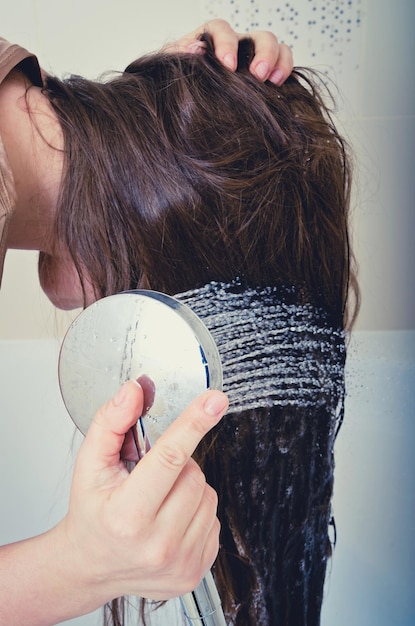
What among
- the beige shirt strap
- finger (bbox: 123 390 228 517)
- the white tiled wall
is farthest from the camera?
the white tiled wall

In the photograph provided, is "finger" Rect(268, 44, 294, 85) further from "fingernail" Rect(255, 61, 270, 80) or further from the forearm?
the forearm

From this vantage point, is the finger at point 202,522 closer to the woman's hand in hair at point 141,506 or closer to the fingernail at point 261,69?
the woman's hand in hair at point 141,506

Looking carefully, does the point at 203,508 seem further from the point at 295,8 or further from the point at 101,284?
the point at 295,8

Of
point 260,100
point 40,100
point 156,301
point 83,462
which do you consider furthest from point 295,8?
point 83,462

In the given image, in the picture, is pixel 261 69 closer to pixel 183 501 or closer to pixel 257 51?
pixel 257 51

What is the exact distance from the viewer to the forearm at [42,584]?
0.35 meters

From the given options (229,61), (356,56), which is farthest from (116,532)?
(356,56)

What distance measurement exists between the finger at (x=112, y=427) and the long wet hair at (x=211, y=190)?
210 mm

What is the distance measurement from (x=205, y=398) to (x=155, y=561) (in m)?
0.10

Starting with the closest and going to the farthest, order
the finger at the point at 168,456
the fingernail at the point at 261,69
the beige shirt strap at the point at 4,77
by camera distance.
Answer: the finger at the point at 168,456
the beige shirt strap at the point at 4,77
the fingernail at the point at 261,69

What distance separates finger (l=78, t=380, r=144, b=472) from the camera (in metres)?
0.30

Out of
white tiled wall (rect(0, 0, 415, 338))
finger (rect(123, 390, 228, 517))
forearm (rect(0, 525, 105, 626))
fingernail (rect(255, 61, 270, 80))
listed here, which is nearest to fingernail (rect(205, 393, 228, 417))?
finger (rect(123, 390, 228, 517))

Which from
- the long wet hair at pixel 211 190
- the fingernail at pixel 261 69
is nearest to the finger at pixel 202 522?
the long wet hair at pixel 211 190

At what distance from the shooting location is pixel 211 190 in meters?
0.49
